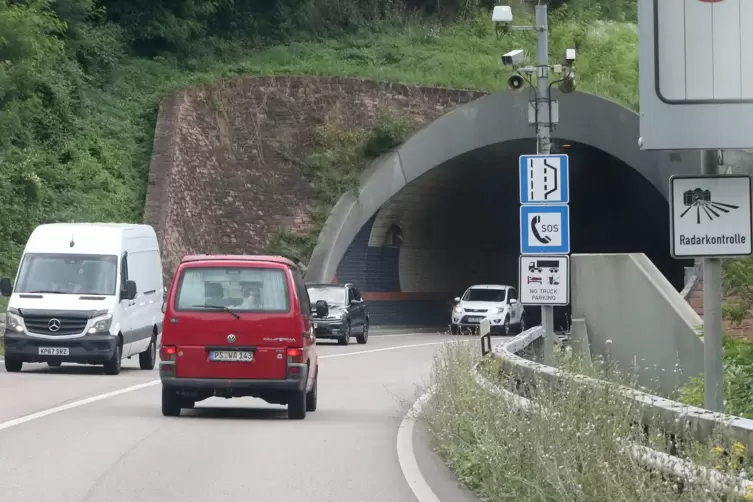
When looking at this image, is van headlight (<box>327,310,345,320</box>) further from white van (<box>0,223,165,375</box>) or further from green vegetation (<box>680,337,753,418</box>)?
green vegetation (<box>680,337,753,418</box>)

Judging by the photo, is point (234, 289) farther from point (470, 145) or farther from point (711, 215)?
point (470, 145)

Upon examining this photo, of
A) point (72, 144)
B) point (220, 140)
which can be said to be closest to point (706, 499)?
point (72, 144)

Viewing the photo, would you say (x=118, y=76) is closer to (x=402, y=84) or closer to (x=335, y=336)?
(x=402, y=84)

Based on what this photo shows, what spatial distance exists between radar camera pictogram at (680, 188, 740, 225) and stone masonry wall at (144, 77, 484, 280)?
3189 cm

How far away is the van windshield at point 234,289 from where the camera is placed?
1742cm

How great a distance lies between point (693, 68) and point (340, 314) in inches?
1163

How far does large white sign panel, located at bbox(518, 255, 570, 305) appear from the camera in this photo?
18469mm

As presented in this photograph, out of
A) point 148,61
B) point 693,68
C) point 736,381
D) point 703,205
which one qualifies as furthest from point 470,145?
point 693,68

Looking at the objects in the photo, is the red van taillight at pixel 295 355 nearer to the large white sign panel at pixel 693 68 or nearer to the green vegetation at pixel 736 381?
the green vegetation at pixel 736 381

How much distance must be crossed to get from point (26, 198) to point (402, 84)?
15253 millimetres

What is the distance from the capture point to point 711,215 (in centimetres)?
865

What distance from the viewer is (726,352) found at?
42.8ft

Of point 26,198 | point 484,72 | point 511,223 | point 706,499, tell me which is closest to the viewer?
point 706,499

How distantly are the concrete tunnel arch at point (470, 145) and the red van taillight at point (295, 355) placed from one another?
25358mm
